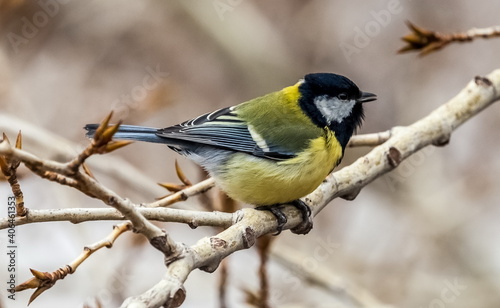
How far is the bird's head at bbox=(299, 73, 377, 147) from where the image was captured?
3082mm

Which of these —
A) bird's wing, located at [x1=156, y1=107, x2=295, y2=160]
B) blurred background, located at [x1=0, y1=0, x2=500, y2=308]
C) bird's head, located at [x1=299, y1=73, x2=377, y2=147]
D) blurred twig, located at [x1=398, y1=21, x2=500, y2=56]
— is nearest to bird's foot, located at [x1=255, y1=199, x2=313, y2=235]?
bird's wing, located at [x1=156, y1=107, x2=295, y2=160]

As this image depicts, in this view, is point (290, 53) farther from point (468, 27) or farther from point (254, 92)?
point (468, 27)

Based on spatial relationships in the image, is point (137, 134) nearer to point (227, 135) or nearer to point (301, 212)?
point (227, 135)

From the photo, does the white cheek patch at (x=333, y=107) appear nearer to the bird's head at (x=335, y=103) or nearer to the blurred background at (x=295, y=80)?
the bird's head at (x=335, y=103)

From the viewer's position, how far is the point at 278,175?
2812mm

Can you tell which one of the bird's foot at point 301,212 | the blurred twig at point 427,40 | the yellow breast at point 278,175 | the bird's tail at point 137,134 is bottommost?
the bird's foot at point 301,212

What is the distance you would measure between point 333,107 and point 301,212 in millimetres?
673

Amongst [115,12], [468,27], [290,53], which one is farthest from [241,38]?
[468,27]

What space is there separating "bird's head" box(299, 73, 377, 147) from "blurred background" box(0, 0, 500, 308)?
1.63 meters

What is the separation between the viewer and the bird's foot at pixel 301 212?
8.44 feet

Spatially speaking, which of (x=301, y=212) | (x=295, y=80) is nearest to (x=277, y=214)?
(x=301, y=212)

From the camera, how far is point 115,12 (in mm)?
5879

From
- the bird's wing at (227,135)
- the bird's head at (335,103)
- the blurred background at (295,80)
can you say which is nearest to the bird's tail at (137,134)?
the bird's wing at (227,135)

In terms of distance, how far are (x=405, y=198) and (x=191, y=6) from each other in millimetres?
2638
